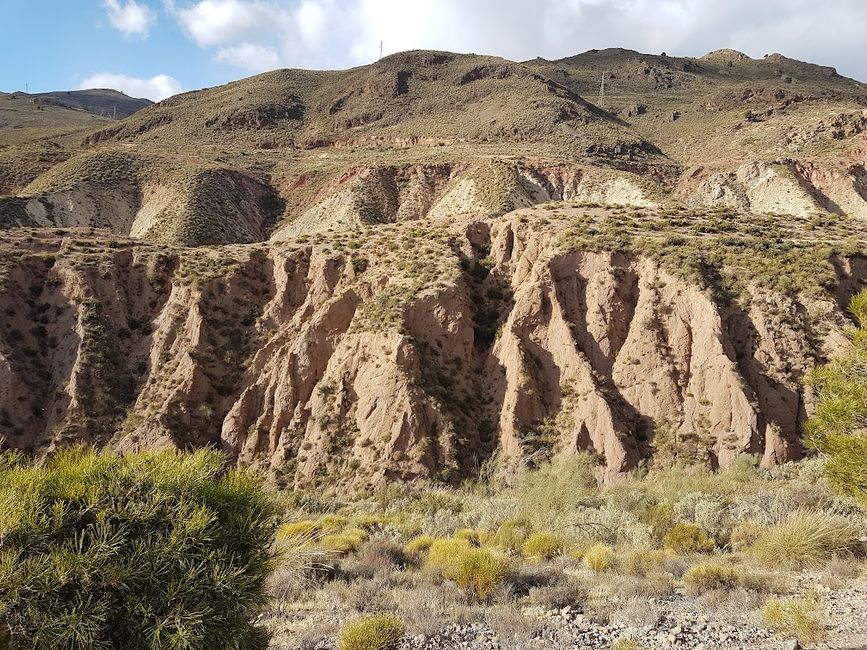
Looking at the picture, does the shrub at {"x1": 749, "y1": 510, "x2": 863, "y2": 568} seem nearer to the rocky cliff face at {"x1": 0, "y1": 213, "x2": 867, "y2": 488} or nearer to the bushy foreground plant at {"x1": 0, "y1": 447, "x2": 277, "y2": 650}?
the rocky cliff face at {"x1": 0, "y1": 213, "x2": 867, "y2": 488}

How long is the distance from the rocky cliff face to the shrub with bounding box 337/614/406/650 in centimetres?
1533

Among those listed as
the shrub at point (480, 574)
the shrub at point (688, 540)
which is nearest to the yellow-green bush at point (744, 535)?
the shrub at point (688, 540)

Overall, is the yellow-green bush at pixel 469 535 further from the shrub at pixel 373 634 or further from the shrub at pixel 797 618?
the shrub at pixel 797 618

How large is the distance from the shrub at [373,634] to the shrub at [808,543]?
8.97 metres

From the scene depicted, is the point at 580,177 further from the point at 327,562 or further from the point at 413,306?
the point at 327,562

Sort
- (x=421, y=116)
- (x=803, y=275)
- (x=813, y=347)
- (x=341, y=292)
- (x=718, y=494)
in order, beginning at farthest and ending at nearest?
(x=421, y=116), (x=341, y=292), (x=803, y=275), (x=813, y=347), (x=718, y=494)

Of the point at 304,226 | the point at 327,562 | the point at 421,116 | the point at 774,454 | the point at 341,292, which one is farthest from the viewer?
the point at 421,116

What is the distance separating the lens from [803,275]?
27484 mm

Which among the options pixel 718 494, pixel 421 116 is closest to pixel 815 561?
pixel 718 494

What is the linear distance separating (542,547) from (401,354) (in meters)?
14.0

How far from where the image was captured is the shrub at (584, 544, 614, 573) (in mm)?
13281

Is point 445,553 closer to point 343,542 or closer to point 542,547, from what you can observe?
point 542,547

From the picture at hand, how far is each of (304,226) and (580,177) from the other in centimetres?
3390

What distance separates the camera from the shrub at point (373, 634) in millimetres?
8891
